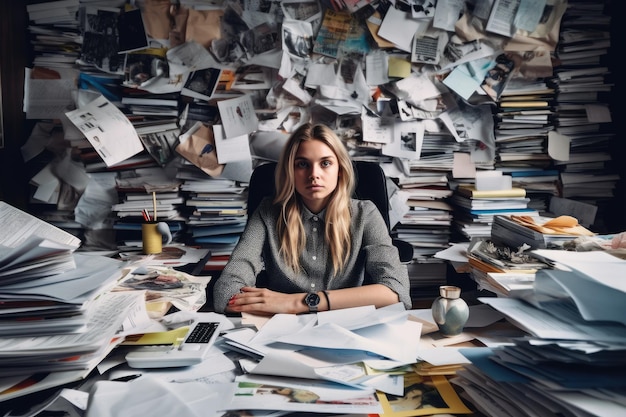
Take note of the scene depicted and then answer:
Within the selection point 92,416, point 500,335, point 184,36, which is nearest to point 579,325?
point 500,335

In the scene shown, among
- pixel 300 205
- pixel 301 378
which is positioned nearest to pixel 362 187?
pixel 300 205

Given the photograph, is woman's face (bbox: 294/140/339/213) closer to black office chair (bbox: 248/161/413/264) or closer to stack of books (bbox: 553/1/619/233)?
black office chair (bbox: 248/161/413/264)

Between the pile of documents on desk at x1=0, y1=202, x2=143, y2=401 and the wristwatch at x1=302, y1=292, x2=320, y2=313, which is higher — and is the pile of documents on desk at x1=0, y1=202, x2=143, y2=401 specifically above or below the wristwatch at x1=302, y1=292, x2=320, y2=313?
above

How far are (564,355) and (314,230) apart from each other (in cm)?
121

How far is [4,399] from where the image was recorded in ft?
2.56

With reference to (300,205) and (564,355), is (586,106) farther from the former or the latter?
(564,355)

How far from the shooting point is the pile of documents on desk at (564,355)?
67 centimetres

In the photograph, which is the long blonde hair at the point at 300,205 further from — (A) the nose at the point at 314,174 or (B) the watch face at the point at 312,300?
(B) the watch face at the point at 312,300

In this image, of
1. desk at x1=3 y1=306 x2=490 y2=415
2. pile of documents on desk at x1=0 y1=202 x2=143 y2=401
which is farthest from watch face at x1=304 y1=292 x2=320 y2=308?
pile of documents on desk at x1=0 y1=202 x2=143 y2=401

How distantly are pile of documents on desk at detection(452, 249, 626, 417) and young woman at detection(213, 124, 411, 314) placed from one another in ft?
3.09

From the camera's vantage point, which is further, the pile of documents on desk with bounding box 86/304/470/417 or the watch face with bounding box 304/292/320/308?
the watch face with bounding box 304/292/320/308

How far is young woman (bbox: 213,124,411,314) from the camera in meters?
1.80

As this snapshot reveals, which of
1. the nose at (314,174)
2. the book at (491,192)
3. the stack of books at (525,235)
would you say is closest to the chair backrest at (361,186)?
the nose at (314,174)

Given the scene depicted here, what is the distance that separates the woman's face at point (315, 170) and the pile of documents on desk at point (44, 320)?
3.25 feet
